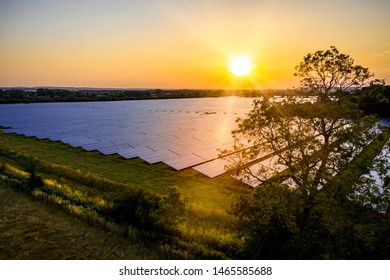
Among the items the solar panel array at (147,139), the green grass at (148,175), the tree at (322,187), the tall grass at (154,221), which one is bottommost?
the green grass at (148,175)

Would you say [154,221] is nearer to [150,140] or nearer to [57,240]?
[57,240]

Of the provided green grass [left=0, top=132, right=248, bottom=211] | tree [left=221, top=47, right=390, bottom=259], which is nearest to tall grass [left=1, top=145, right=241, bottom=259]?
tree [left=221, top=47, right=390, bottom=259]

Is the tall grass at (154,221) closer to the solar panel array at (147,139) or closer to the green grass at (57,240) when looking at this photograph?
the green grass at (57,240)

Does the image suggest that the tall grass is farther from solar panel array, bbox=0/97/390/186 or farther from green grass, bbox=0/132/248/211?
solar panel array, bbox=0/97/390/186

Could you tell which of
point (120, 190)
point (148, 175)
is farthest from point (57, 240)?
point (148, 175)

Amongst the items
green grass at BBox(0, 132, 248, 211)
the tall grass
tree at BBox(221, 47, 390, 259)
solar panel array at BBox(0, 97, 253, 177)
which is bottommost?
green grass at BBox(0, 132, 248, 211)

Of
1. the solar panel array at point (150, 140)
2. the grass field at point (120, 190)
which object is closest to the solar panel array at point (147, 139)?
the solar panel array at point (150, 140)
